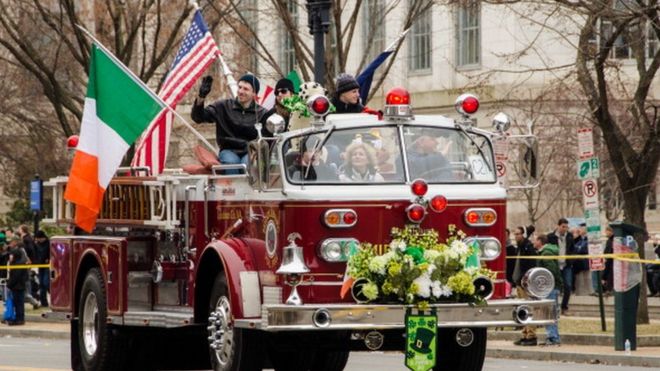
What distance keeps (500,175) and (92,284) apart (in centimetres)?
455

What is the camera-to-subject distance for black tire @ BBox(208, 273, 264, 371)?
1452 centimetres

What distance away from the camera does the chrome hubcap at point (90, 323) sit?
1762cm

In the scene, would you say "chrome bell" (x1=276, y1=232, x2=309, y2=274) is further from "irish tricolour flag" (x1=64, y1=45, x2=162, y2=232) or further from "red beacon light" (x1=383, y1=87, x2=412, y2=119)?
"irish tricolour flag" (x1=64, y1=45, x2=162, y2=232)

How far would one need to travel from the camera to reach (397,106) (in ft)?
48.8

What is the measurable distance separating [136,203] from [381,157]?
3.15 metres

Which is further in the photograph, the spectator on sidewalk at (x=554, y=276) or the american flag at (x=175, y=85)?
the spectator on sidewalk at (x=554, y=276)

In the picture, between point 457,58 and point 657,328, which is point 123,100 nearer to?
point 657,328

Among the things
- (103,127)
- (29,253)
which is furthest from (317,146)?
(29,253)

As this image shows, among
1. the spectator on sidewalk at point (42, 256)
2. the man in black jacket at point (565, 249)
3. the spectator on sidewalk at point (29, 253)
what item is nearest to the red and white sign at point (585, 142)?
the man in black jacket at point (565, 249)

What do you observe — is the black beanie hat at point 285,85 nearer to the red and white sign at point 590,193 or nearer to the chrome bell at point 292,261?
the chrome bell at point 292,261

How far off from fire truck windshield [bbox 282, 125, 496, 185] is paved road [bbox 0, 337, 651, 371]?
19.3 ft

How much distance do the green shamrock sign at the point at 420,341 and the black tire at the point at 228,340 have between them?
136 cm

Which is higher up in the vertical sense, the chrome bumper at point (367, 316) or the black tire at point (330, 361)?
the chrome bumper at point (367, 316)

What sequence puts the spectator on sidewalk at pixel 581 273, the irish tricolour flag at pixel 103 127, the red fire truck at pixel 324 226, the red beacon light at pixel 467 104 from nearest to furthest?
the red fire truck at pixel 324 226 → the red beacon light at pixel 467 104 → the irish tricolour flag at pixel 103 127 → the spectator on sidewalk at pixel 581 273
